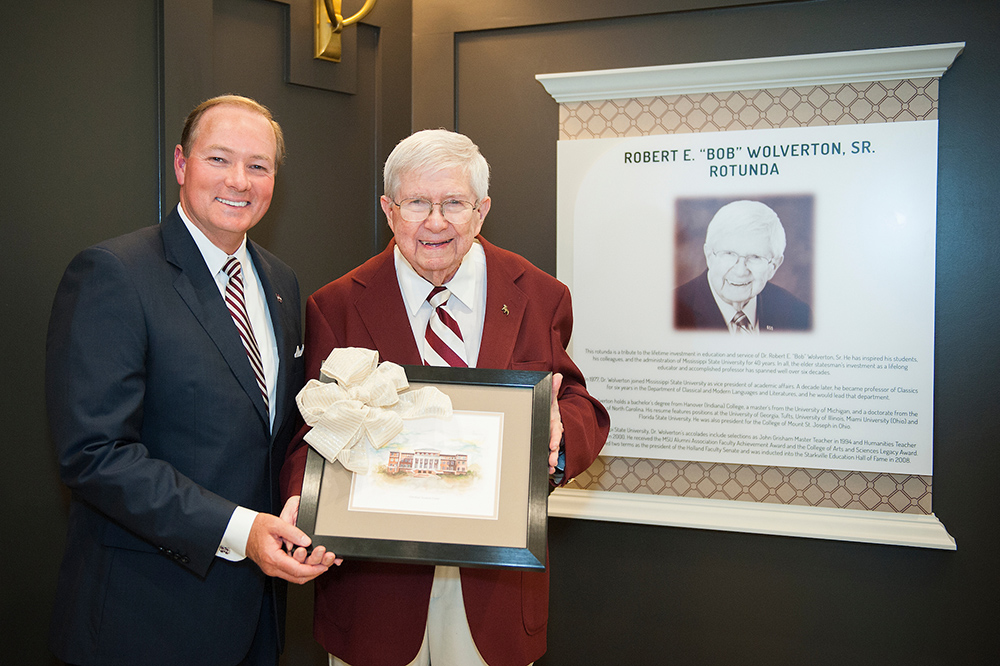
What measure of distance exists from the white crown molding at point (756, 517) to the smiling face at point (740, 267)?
33.0 inches

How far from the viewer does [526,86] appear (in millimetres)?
3033

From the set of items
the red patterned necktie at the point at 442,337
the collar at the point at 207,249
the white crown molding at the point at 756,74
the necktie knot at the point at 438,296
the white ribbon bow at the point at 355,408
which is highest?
the white crown molding at the point at 756,74

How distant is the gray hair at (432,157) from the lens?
5.80ft

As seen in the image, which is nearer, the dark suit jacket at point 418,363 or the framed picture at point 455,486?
the framed picture at point 455,486

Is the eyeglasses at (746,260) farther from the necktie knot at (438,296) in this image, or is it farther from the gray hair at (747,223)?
the necktie knot at (438,296)

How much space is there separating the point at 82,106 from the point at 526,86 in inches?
67.0

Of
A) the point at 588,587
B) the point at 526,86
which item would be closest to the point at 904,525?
the point at 588,587

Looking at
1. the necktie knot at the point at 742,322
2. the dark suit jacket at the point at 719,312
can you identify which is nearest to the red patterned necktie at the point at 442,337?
the dark suit jacket at the point at 719,312

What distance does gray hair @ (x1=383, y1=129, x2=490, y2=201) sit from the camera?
177 cm

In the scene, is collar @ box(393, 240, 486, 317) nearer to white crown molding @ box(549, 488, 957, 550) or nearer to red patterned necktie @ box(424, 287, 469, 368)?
red patterned necktie @ box(424, 287, 469, 368)

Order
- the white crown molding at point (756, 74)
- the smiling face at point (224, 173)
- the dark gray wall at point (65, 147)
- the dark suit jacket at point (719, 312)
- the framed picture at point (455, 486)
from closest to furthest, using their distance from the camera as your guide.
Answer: the framed picture at point (455, 486) < the smiling face at point (224, 173) < the dark gray wall at point (65, 147) < the white crown molding at point (756, 74) < the dark suit jacket at point (719, 312)

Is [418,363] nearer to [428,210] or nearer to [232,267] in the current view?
[428,210]

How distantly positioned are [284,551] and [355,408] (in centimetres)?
38

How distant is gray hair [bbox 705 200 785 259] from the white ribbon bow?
171 cm
